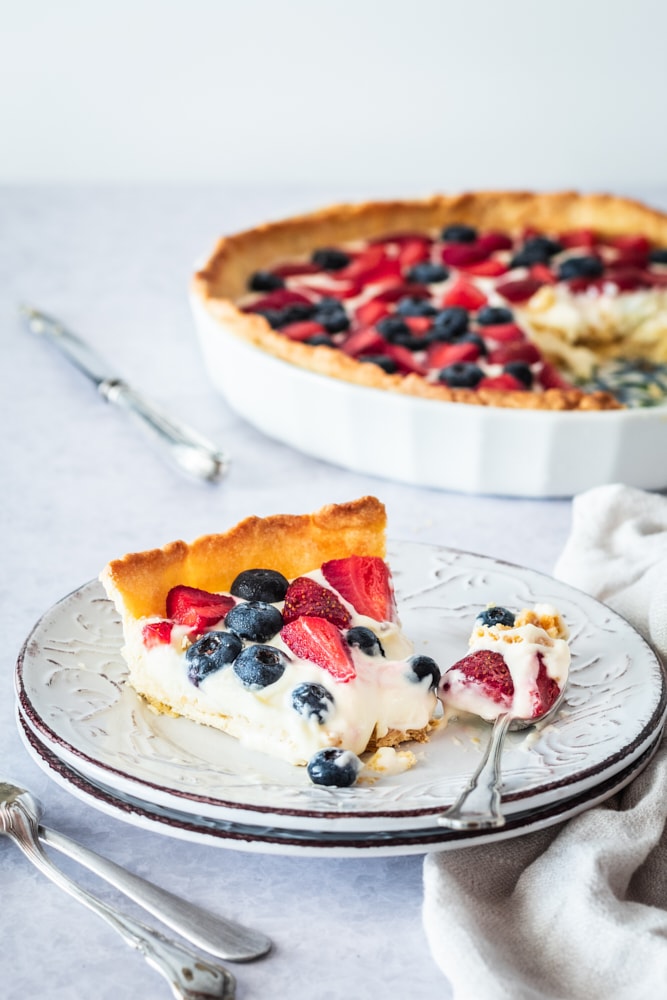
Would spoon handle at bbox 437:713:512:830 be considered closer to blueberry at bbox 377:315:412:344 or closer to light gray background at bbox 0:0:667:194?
blueberry at bbox 377:315:412:344

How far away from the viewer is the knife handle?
8.36ft

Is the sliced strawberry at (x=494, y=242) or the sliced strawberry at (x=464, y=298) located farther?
the sliced strawberry at (x=494, y=242)

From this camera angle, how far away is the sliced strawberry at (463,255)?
11.1 ft

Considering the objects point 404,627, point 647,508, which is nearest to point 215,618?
point 404,627

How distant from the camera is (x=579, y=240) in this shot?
11.8 feet

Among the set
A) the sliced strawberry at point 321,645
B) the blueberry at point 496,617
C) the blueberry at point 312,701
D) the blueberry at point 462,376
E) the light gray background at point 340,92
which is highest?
the sliced strawberry at point 321,645

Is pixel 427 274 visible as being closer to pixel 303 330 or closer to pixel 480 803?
pixel 303 330

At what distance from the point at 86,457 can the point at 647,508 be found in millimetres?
1178

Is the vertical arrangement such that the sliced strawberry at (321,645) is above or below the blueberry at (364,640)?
above

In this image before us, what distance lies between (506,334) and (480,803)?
1.73 meters

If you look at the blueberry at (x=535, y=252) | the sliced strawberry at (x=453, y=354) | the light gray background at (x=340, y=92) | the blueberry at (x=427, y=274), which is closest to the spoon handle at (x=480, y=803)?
the sliced strawberry at (x=453, y=354)

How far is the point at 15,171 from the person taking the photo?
18.0ft

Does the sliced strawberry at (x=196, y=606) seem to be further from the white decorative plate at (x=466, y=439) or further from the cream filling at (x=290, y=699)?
the white decorative plate at (x=466, y=439)

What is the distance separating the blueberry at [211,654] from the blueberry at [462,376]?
46.3 inches
